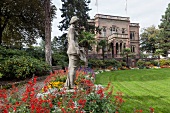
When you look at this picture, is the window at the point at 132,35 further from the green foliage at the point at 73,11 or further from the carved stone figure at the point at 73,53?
the carved stone figure at the point at 73,53

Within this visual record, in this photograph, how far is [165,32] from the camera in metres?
40.8

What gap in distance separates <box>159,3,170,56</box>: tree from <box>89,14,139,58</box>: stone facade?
6563 mm

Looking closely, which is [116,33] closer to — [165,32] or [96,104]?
[165,32]

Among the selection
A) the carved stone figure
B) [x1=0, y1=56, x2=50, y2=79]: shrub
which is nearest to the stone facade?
[x1=0, y1=56, x2=50, y2=79]: shrub

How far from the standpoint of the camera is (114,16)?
42500mm

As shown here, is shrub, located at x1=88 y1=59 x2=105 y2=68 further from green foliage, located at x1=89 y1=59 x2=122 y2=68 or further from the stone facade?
the stone facade

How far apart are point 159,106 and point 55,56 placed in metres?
15.7

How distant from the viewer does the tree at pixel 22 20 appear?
59.9 ft

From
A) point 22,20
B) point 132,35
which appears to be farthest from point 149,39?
point 22,20

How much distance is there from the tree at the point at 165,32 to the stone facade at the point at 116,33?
21.5 ft

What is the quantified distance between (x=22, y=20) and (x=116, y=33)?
74.3 ft

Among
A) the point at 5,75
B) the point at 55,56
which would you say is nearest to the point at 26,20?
the point at 55,56

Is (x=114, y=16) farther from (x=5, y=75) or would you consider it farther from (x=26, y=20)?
(x=5, y=75)

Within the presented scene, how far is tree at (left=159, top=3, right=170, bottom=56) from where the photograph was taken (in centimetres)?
3937
